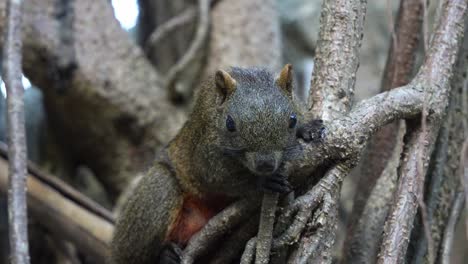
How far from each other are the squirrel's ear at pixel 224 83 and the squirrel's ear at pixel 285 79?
22 centimetres

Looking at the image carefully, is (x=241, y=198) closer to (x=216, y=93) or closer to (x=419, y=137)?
(x=216, y=93)

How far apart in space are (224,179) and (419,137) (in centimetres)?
98

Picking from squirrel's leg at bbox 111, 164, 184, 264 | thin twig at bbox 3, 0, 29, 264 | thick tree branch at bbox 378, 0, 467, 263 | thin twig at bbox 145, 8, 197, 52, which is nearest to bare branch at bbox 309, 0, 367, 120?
thick tree branch at bbox 378, 0, 467, 263

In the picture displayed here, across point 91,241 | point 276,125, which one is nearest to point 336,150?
point 276,125

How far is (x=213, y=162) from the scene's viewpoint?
14.0 feet

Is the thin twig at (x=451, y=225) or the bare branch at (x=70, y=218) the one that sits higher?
the thin twig at (x=451, y=225)

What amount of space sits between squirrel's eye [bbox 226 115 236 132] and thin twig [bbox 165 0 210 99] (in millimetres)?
2997

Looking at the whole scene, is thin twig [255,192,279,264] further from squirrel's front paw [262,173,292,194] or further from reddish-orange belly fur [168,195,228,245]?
reddish-orange belly fur [168,195,228,245]

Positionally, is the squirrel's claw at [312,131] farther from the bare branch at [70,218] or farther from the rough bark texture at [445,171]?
the bare branch at [70,218]

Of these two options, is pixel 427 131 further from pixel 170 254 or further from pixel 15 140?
pixel 15 140

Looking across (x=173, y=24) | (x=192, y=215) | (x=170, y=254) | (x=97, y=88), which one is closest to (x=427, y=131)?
(x=192, y=215)

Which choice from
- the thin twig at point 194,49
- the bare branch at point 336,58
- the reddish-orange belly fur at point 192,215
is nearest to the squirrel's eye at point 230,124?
the bare branch at point 336,58

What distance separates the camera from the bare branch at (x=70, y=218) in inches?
228

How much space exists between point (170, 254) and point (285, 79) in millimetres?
1123
